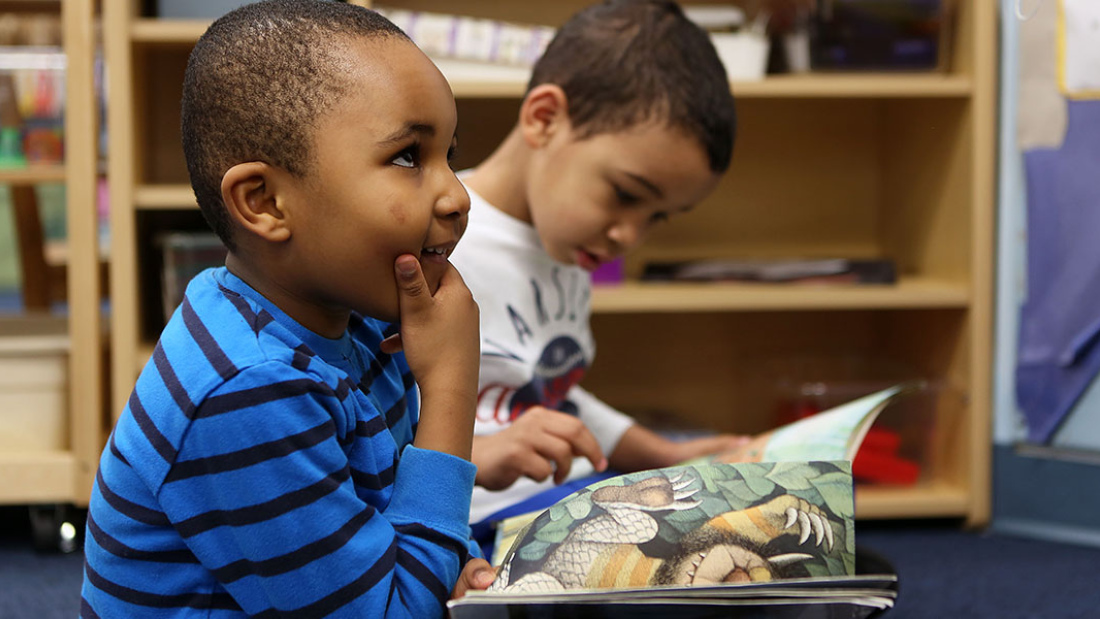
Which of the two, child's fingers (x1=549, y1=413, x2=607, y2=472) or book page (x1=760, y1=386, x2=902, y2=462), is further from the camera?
book page (x1=760, y1=386, x2=902, y2=462)

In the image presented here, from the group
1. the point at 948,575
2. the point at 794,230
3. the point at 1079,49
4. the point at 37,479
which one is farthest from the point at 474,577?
the point at 794,230

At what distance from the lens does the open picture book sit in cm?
52

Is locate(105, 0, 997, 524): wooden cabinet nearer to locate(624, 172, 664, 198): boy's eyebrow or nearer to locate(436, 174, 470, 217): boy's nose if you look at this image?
locate(624, 172, 664, 198): boy's eyebrow

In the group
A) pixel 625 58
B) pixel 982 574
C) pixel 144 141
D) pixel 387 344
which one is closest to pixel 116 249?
pixel 144 141

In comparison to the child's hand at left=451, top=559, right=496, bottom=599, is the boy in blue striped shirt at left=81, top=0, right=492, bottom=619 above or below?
above

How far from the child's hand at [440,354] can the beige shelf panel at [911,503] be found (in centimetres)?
97

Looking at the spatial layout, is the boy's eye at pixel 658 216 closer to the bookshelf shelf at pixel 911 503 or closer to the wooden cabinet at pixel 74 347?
the bookshelf shelf at pixel 911 503

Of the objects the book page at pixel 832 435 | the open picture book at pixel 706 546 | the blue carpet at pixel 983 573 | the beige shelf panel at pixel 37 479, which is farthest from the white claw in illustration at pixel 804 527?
the beige shelf panel at pixel 37 479

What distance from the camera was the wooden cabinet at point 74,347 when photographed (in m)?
1.29

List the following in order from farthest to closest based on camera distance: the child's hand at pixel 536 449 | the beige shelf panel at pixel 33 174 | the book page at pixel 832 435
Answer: the beige shelf panel at pixel 33 174, the book page at pixel 832 435, the child's hand at pixel 536 449

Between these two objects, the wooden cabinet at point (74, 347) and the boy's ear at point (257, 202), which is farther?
the wooden cabinet at point (74, 347)

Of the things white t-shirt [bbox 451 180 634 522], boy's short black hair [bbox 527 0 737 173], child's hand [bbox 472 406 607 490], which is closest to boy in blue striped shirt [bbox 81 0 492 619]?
child's hand [bbox 472 406 607 490]

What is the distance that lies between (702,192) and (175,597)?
0.60m

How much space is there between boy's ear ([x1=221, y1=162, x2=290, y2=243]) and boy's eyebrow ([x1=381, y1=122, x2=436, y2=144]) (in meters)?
0.06
